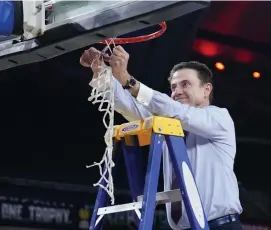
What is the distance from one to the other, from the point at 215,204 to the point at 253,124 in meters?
4.31

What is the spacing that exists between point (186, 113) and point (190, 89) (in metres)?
0.23

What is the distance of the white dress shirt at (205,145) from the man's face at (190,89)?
106mm

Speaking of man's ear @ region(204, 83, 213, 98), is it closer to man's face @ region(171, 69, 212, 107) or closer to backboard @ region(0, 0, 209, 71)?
man's face @ region(171, 69, 212, 107)

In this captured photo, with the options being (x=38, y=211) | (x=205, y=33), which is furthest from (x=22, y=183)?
(x=205, y=33)

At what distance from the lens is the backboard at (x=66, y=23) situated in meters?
2.02

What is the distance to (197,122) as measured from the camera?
2234 mm

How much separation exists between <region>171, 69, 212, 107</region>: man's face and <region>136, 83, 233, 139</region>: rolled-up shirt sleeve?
111 mm

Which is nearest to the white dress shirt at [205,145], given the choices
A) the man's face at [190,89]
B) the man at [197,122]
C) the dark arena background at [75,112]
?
the man at [197,122]

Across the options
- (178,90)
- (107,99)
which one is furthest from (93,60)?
(178,90)

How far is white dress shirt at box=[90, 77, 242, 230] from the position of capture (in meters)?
2.22

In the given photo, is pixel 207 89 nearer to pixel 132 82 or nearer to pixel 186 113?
pixel 186 113

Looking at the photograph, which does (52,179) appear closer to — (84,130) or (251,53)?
(84,130)

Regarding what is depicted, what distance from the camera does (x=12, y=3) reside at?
2135 mm

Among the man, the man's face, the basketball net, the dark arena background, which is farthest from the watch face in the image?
the dark arena background
